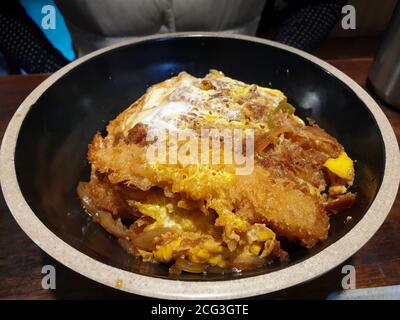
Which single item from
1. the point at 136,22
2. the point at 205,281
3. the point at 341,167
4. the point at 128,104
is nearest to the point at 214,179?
the point at 205,281

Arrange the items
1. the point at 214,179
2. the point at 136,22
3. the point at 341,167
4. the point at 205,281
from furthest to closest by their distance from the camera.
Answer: the point at 136,22
the point at 341,167
the point at 214,179
the point at 205,281

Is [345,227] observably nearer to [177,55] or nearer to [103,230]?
[103,230]

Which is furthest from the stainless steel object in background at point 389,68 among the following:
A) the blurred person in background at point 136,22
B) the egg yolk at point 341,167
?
the egg yolk at point 341,167

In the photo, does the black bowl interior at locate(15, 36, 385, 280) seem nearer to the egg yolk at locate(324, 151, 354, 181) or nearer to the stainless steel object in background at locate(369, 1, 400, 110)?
the egg yolk at locate(324, 151, 354, 181)

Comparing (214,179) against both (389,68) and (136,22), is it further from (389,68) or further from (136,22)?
(136,22)

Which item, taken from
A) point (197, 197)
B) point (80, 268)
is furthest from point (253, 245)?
point (80, 268)

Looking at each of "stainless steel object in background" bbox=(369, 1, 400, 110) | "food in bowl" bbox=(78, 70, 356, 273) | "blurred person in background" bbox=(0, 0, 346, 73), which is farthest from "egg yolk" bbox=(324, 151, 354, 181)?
"blurred person in background" bbox=(0, 0, 346, 73)
